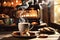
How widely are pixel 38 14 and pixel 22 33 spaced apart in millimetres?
2846

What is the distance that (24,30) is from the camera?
1299 millimetres

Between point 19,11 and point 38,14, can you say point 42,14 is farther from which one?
point 19,11

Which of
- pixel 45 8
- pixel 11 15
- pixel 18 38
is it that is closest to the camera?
pixel 18 38

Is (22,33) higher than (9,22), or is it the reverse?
(22,33)

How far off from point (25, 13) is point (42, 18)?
1.74 feet

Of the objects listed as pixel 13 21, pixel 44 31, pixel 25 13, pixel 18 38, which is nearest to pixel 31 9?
pixel 25 13

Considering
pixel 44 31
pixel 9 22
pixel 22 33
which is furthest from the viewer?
pixel 9 22

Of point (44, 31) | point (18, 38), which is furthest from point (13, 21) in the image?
point (18, 38)

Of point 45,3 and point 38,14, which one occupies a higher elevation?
point 45,3

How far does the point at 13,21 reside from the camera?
399cm

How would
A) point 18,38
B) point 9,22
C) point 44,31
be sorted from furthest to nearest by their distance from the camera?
point 9,22
point 44,31
point 18,38

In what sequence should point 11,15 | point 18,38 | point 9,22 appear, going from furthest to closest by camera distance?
point 11,15, point 9,22, point 18,38

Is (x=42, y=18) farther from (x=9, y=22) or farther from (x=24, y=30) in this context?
(x=24, y=30)

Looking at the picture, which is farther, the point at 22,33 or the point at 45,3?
the point at 45,3
